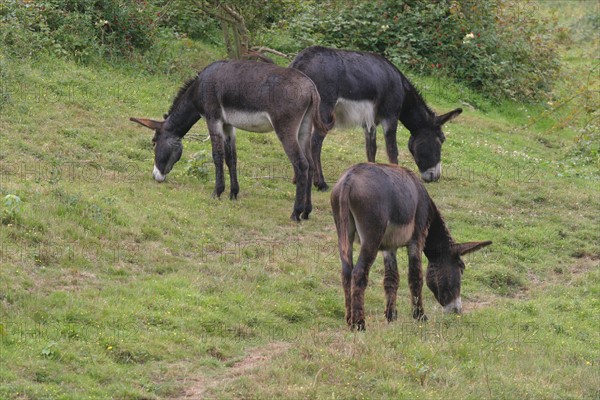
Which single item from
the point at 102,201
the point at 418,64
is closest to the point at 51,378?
the point at 102,201

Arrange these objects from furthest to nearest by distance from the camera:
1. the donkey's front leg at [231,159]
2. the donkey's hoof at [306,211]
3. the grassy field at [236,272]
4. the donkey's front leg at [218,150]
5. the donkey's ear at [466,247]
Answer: the donkey's front leg at [231,159] → the donkey's front leg at [218,150] → the donkey's hoof at [306,211] → the donkey's ear at [466,247] → the grassy field at [236,272]

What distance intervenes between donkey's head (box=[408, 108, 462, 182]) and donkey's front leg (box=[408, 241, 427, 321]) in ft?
18.1

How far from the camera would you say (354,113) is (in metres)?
14.0

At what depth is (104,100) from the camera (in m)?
15.5

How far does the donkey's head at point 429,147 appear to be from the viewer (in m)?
14.8

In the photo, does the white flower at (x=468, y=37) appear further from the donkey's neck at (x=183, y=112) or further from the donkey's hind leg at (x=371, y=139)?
the donkey's neck at (x=183, y=112)

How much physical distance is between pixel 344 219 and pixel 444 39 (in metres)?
12.7

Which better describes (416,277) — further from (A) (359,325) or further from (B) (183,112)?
(B) (183,112)

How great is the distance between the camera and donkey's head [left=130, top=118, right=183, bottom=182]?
43.5ft

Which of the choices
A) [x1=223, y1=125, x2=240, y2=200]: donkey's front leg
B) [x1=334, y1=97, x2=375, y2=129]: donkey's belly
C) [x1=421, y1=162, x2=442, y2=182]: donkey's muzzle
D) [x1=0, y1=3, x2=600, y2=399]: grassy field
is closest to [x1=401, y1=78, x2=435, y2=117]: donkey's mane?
[x1=334, y1=97, x2=375, y2=129]: donkey's belly

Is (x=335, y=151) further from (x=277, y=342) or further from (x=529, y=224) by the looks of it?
(x=277, y=342)

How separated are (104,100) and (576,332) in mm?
8765

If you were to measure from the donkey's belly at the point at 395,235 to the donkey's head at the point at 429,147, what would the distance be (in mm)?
5604

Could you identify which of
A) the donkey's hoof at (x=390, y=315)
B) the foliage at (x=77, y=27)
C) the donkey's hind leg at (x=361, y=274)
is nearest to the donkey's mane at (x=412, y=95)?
the foliage at (x=77, y=27)
